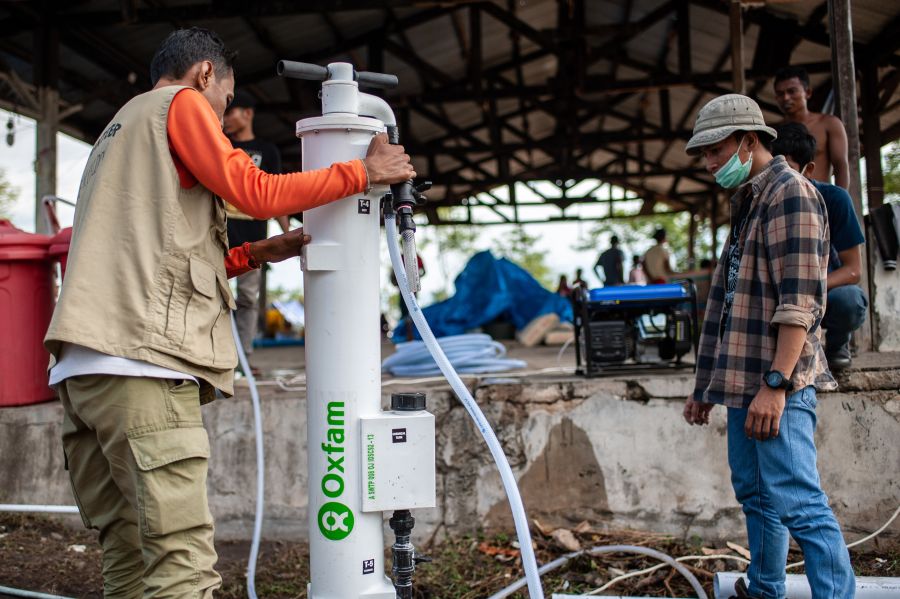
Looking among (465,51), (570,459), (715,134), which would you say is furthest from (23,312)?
(465,51)

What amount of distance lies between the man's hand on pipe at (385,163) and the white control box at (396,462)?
0.58 metres

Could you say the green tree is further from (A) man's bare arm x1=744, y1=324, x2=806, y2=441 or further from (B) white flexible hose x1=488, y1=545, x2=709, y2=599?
(A) man's bare arm x1=744, y1=324, x2=806, y2=441

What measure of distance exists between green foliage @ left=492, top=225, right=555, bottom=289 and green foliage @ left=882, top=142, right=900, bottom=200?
10.9 m

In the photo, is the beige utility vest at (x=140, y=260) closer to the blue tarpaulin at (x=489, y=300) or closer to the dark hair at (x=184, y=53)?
the dark hair at (x=184, y=53)

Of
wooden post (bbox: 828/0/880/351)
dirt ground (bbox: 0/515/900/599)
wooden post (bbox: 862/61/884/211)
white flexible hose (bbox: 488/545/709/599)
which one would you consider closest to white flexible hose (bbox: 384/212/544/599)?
white flexible hose (bbox: 488/545/709/599)

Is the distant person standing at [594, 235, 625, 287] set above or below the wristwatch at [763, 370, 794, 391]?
above

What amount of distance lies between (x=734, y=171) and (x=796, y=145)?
584 mm

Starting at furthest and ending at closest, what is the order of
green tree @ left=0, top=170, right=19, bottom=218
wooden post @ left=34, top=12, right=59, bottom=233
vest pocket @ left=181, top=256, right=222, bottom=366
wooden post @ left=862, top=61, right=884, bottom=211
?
green tree @ left=0, top=170, right=19, bottom=218 < wooden post @ left=862, top=61, right=884, bottom=211 < wooden post @ left=34, top=12, right=59, bottom=233 < vest pocket @ left=181, top=256, right=222, bottom=366

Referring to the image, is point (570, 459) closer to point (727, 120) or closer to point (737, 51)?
point (727, 120)

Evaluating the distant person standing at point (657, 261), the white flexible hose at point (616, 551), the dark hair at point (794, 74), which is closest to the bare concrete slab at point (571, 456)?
the white flexible hose at point (616, 551)

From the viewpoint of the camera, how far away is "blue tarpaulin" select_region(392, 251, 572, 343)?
291 inches

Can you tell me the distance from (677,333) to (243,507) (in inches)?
86.8

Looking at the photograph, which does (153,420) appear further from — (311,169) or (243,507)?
(243,507)

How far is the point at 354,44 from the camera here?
10.4 metres
